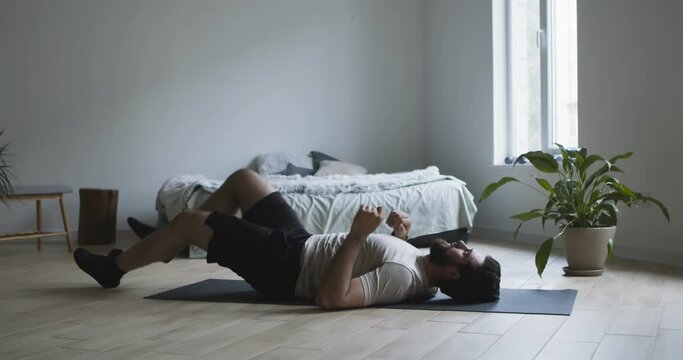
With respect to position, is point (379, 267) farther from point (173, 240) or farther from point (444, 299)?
point (173, 240)

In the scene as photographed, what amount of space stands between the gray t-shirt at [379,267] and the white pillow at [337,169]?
9.97ft

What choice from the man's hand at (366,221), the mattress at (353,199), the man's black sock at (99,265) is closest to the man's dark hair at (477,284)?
the man's hand at (366,221)

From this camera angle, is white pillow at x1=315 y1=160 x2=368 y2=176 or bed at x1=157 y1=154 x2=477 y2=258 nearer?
bed at x1=157 y1=154 x2=477 y2=258

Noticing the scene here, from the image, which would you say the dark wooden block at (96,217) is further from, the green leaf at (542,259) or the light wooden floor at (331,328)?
the green leaf at (542,259)

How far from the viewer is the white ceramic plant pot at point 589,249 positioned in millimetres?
3529

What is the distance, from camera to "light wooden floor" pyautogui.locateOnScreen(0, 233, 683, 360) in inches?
82.3

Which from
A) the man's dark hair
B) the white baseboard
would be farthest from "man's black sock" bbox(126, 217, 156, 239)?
the white baseboard

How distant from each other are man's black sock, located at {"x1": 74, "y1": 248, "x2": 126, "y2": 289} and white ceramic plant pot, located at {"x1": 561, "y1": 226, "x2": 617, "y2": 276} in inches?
83.6

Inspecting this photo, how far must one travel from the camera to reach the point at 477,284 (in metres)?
2.71

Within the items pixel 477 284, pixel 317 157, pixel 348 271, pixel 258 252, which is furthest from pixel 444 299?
pixel 317 157

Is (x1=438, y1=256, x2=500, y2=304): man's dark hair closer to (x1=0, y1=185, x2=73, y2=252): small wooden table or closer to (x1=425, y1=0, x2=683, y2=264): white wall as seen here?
(x1=425, y1=0, x2=683, y2=264): white wall

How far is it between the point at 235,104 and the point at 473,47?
2.05 metres

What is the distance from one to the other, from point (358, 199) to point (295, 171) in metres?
1.33

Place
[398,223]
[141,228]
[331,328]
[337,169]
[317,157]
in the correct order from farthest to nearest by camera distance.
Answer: [317,157], [337,169], [141,228], [398,223], [331,328]
